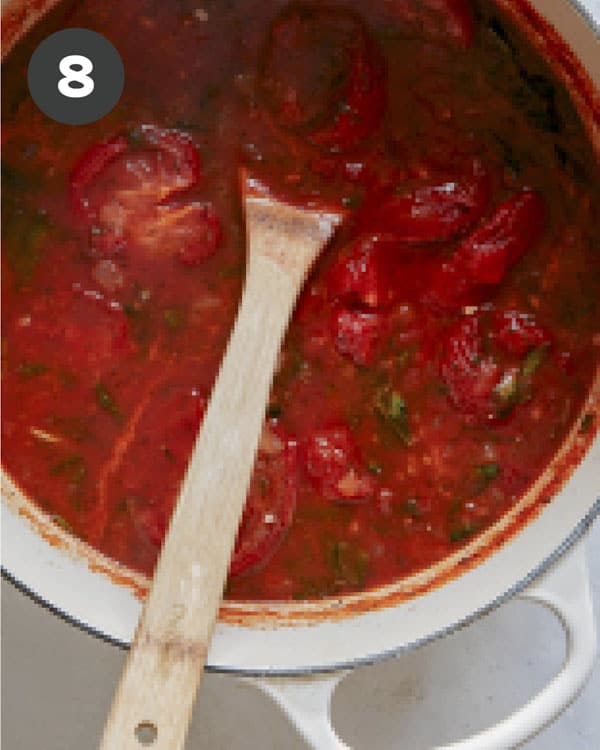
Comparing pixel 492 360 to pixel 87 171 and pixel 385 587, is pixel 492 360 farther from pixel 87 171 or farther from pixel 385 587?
pixel 87 171

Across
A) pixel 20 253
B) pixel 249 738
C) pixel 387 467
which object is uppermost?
pixel 20 253

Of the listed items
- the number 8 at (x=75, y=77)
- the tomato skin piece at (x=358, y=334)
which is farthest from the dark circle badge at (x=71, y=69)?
the tomato skin piece at (x=358, y=334)

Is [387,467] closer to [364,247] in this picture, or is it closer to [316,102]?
[364,247]

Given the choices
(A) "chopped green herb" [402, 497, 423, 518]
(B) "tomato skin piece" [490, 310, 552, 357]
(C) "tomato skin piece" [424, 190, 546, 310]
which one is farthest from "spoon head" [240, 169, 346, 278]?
(A) "chopped green herb" [402, 497, 423, 518]

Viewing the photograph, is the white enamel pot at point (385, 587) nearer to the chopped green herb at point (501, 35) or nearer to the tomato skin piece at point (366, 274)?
the chopped green herb at point (501, 35)

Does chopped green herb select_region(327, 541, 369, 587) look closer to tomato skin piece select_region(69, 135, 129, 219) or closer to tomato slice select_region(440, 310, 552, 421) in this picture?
tomato slice select_region(440, 310, 552, 421)

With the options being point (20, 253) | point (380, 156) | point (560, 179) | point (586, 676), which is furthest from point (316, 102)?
point (586, 676)
